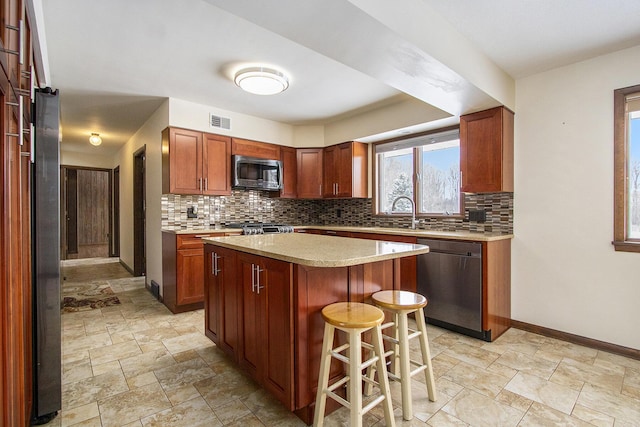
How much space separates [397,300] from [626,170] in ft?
7.49

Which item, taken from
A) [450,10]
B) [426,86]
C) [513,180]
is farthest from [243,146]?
[513,180]

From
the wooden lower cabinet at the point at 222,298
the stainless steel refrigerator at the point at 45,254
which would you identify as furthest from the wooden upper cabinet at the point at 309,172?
the stainless steel refrigerator at the point at 45,254

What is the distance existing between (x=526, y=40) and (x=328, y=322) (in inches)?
99.9

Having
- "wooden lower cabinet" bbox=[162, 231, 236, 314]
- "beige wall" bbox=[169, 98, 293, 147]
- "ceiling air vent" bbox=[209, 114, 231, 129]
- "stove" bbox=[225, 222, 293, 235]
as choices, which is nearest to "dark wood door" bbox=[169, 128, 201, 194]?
"beige wall" bbox=[169, 98, 293, 147]

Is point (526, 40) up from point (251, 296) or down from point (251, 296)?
up

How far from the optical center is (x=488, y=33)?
2318mm

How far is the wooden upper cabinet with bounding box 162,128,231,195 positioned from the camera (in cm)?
370

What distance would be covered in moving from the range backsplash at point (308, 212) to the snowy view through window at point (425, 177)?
0.16m

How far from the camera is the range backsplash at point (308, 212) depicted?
3.30 metres

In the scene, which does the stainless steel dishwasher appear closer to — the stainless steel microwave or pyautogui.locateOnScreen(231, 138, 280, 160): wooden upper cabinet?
the stainless steel microwave

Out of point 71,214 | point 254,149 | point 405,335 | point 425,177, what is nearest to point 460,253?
point 425,177

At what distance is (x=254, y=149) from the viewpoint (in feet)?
14.6

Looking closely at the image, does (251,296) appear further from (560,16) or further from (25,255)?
(560,16)

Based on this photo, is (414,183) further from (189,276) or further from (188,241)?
(189,276)
